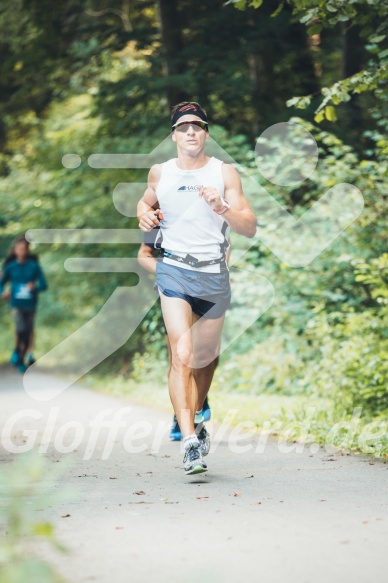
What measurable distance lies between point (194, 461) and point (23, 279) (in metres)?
10.2

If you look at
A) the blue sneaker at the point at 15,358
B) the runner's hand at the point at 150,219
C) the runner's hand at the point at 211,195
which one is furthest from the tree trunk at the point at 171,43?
the runner's hand at the point at 211,195

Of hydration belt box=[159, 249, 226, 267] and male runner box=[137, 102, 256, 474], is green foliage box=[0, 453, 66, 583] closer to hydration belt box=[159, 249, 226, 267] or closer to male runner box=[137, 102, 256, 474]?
male runner box=[137, 102, 256, 474]

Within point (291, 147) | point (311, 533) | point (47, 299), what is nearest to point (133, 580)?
point (311, 533)

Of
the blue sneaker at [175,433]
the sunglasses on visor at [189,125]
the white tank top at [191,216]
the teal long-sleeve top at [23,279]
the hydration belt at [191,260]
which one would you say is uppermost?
the sunglasses on visor at [189,125]

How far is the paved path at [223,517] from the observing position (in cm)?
365

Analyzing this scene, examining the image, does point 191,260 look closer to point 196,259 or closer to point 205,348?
point 196,259

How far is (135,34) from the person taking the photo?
1664 centimetres

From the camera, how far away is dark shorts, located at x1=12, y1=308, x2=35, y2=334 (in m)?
15.8

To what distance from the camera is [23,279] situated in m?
15.6

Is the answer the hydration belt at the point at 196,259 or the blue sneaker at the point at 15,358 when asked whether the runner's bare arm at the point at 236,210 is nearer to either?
the hydration belt at the point at 196,259

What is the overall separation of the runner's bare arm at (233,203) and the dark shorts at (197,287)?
357 mm

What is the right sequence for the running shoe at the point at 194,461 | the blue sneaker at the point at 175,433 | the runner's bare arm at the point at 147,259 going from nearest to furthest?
1. the running shoe at the point at 194,461
2. the runner's bare arm at the point at 147,259
3. the blue sneaker at the point at 175,433

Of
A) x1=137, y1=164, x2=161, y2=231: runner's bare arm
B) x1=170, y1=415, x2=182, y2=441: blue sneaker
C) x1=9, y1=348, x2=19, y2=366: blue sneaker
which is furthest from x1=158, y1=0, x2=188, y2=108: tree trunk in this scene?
x1=137, y1=164, x2=161, y2=231: runner's bare arm

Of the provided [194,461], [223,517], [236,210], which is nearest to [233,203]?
[236,210]
